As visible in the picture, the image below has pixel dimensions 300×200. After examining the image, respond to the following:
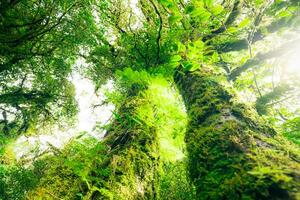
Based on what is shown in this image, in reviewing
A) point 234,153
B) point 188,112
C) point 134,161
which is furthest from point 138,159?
point 234,153

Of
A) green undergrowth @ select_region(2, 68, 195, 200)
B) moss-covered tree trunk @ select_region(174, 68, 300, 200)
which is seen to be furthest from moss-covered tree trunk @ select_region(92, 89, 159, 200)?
moss-covered tree trunk @ select_region(174, 68, 300, 200)

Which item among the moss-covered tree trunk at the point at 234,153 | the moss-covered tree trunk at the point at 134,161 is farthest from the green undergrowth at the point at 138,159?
the moss-covered tree trunk at the point at 234,153

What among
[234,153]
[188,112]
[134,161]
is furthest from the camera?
[134,161]

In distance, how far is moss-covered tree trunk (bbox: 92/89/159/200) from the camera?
2652mm

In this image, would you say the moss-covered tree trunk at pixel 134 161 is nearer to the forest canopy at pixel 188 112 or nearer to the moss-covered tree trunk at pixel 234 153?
the forest canopy at pixel 188 112

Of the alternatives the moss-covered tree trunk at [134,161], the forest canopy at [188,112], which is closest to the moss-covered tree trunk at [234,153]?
the forest canopy at [188,112]

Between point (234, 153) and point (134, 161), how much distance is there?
1638mm

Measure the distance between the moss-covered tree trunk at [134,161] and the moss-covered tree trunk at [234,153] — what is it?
0.90m

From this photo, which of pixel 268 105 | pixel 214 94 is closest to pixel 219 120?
pixel 214 94

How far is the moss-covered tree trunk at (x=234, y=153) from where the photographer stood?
3.92 feet

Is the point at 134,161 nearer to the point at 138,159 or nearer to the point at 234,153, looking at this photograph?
the point at 138,159

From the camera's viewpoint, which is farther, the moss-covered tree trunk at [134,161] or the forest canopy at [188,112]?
the moss-covered tree trunk at [134,161]

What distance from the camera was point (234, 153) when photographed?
5.06 ft

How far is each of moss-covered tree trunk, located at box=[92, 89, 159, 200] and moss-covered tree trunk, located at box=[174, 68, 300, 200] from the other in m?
0.90
